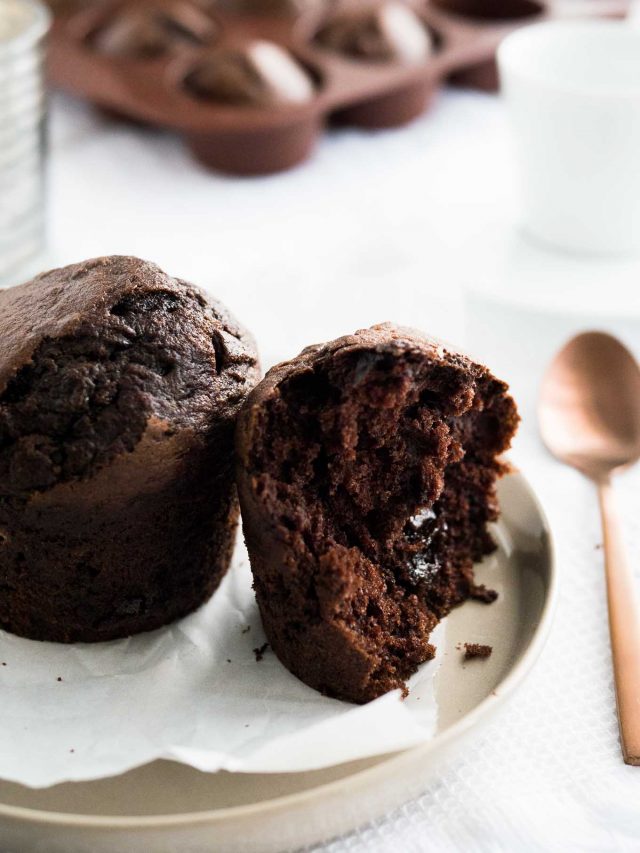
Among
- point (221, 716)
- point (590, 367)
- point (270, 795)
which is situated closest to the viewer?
point (270, 795)

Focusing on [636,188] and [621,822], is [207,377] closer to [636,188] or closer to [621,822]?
[621,822]

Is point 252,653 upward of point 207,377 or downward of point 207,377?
downward

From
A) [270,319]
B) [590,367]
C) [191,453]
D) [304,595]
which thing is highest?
[191,453]

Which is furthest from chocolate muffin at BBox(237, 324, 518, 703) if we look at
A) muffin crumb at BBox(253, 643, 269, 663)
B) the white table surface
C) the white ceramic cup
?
the white ceramic cup

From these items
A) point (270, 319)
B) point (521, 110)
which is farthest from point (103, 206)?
point (521, 110)

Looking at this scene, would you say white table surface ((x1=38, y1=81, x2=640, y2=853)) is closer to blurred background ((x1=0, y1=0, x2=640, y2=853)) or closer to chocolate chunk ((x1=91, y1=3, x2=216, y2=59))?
blurred background ((x1=0, y1=0, x2=640, y2=853))

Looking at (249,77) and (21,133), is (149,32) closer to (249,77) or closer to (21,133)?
(249,77)

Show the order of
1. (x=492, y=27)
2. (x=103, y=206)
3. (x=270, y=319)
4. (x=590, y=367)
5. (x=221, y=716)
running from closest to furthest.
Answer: (x=221, y=716)
(x=590, y=367)
(x=270, y=319)
(x=103, y=206)
(x=492, y=27)

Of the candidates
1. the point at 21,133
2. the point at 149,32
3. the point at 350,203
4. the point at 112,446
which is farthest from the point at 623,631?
the point at 149,32
